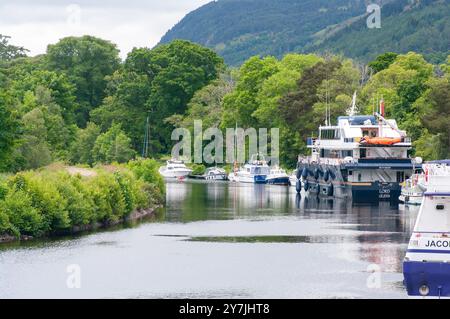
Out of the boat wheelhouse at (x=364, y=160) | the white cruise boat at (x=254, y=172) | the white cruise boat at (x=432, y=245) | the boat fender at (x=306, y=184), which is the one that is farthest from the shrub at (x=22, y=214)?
the white cruise boat at (x=254, y=172)

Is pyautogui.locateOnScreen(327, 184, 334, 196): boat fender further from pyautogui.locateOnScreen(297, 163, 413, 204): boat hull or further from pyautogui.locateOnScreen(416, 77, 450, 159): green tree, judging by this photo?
pyautogui.locateOnScreen(416, 77, 450, 159): green tree

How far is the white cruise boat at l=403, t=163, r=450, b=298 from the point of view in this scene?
40.9 m

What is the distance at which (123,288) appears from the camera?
4512cm

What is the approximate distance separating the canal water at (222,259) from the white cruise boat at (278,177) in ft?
154

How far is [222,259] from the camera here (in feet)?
175

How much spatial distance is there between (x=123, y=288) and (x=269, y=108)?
90.1 m

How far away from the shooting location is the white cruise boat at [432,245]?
134ft

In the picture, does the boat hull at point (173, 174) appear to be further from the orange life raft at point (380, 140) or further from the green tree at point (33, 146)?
the orange life raft at point (380, 140)

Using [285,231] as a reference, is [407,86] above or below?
above

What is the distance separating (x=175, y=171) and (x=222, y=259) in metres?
87.8

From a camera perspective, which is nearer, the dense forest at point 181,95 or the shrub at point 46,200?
the shrub at point 46,200
